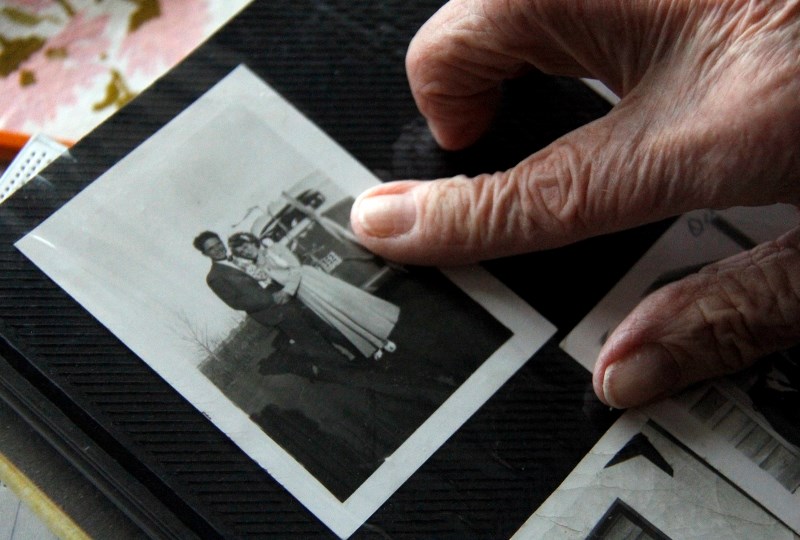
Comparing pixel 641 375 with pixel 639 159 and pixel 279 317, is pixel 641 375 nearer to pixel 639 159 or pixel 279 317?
pixel 639 159

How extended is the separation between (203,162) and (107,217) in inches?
3.3

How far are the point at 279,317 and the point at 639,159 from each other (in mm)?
272

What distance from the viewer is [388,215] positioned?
562 mm

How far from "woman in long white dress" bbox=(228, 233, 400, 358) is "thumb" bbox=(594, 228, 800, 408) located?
6.4 inches

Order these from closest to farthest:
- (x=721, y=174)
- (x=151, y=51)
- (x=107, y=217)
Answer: (x=721, y=174) → (x=107, y=217) → (x=151, y=51)

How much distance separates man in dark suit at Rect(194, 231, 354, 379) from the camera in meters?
0.54

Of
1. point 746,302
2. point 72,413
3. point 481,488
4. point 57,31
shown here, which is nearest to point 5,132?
point 57,31

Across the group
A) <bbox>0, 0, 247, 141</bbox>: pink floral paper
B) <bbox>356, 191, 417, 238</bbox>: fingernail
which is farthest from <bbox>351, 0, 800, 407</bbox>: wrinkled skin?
<bbox>0, 0, 247, 141</bbox>: pink floral paper

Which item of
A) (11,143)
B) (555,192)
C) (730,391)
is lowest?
(730,391)

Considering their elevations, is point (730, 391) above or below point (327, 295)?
below

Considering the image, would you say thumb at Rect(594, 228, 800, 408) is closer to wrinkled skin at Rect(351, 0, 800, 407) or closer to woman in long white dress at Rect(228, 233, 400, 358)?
wrinkled skin at Rect(351, 0, 800, 407)

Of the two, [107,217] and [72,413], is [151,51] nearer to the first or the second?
[107,217]

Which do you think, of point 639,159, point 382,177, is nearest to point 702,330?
point 639,159

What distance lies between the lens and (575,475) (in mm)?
543
